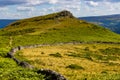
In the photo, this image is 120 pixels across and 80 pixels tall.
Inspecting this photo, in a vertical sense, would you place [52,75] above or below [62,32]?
above

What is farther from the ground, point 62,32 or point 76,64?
point 76,64

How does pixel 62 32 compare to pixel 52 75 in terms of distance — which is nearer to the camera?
pixel 52 75

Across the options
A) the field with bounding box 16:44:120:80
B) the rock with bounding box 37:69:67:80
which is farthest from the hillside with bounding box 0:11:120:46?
the rock with bounding box 37:69:67:80

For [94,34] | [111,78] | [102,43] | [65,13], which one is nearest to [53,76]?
[111,78]

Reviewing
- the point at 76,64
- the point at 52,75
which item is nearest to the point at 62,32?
the point at 76,64

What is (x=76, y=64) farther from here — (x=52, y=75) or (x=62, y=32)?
(x=62, y=32)

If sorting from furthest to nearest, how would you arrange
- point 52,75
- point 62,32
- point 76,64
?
point 62,32 < point 76,64 < point 52,75

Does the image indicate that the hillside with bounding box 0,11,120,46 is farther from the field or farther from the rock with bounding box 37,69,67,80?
the rock with bounding box 37,69,67,80

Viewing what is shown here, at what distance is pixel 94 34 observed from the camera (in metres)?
154

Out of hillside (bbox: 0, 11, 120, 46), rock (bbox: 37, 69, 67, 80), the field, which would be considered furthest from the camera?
hillside (bbox: 0, 11, 120, 46)

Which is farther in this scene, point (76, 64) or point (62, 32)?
point (62, 32)

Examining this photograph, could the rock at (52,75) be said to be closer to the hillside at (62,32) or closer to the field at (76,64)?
the field at (76,64)

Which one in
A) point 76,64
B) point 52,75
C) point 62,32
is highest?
point 52,75

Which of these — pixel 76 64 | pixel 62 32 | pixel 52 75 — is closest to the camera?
pixel 52 75
